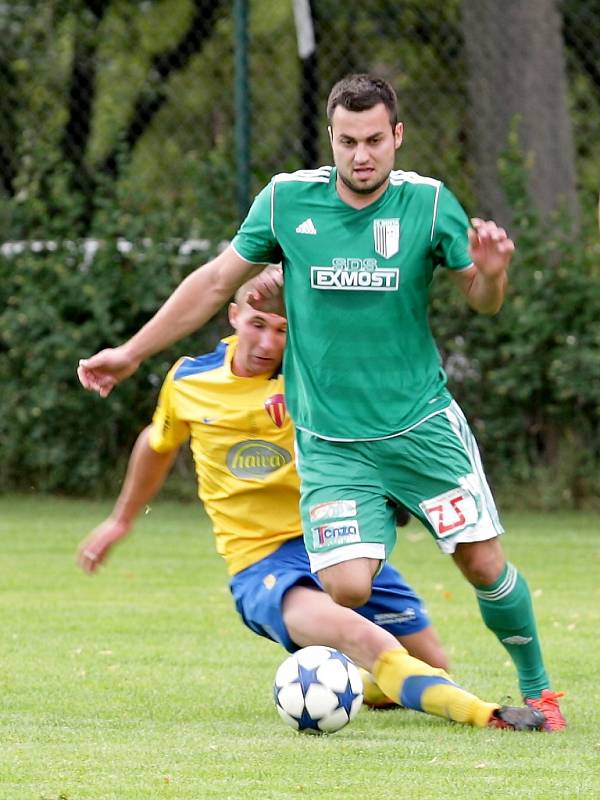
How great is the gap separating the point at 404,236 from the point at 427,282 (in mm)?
180

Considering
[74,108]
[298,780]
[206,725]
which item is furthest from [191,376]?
[74,108]

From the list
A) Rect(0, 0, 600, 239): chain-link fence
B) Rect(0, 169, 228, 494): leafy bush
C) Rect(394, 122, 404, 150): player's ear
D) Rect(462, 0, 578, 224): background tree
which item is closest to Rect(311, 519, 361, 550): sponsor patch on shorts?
Rect(394, 122, 404, 150): player's ear

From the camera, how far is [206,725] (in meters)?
5.36

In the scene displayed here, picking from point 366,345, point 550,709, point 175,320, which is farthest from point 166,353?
point 550,709

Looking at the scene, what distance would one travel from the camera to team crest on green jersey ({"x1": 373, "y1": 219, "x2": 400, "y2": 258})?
17.1 feet

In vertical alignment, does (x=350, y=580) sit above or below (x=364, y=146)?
below

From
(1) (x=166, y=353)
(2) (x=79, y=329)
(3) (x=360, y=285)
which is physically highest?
(3) (x=360, y=285)

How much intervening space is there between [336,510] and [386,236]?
88 centimetres

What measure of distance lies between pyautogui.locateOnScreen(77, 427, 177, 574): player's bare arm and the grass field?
52cm

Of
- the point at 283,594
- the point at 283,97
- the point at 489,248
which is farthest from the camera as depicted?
the point at 283,97

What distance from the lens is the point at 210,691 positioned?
605 cm

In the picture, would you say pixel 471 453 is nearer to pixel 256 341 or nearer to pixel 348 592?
pixel 348 592

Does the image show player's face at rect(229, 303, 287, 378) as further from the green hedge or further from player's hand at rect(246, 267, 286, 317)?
the green hedge

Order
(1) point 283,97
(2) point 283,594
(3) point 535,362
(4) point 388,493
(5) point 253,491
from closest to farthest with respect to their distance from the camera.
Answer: (4) point 388,493
(2) point 283,594
(5) point 253,491
(3) point 535,362
(1) point 283,97
